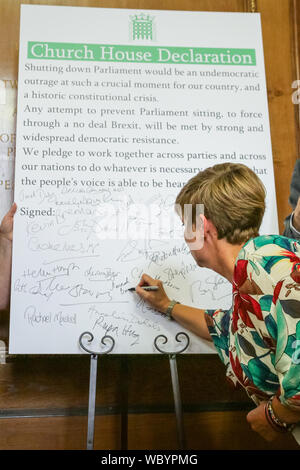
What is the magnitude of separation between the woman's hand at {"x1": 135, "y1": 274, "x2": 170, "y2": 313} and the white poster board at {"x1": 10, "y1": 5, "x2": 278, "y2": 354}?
0.09ft

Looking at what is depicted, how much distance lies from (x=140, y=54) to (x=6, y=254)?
0.89 m

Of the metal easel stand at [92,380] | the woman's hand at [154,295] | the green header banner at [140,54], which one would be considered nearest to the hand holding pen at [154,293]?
the woman's hand at [154,295]

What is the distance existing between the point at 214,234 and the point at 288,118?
2.98 feet

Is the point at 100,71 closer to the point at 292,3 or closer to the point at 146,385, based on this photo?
the point at 292,3

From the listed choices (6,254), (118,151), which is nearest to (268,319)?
(118,151)

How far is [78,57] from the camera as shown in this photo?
1666 millimetres

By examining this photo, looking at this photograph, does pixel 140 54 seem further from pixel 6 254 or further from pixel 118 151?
pixel 6 254

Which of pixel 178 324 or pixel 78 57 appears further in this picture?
pixel 78 57

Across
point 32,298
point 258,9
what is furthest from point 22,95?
point 258,9

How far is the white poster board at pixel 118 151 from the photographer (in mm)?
1490

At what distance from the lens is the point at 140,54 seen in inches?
66.6

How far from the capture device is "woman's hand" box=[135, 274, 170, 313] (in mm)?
1491

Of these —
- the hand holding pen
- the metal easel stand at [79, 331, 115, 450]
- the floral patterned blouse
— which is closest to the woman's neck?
the floral patterned blouse

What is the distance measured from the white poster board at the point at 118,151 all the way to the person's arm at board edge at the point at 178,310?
3 centimetres
